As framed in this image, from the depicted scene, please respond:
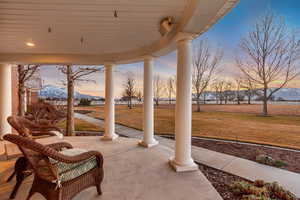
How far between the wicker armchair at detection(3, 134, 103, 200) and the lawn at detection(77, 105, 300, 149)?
176 inches

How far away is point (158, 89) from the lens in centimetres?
813

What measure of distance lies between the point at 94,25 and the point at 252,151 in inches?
188

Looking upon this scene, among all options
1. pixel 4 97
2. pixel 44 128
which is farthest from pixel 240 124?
pixel 4 97

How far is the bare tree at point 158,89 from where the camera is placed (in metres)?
7.98

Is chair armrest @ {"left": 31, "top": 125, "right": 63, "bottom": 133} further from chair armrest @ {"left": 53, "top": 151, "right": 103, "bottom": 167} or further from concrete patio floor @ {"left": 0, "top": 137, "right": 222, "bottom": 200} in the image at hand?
chair armrest @ {"left": 53, "top": 151, "right": 103, "bottom": 167}

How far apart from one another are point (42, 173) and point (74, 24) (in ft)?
7.83

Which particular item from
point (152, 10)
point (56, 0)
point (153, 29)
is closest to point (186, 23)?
point (152, 10)

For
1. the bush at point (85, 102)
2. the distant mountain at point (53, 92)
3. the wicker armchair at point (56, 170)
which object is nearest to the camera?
the wicker armchair at point (56, 170)

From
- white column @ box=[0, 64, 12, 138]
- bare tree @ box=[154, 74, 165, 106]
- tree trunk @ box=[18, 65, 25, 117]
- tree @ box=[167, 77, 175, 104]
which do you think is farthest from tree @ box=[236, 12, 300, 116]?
tree trunk @ box=[18, 65, 25, 117]

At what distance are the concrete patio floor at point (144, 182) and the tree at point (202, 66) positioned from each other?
14.6ft

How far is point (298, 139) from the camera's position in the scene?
399cm

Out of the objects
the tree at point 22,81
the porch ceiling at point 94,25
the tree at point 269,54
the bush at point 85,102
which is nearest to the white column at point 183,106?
the porch ceiling at point 94,25

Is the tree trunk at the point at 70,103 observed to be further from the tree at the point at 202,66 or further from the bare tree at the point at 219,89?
the bare tree at the point at 219,89

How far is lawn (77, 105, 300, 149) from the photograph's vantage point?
4.33 metres
